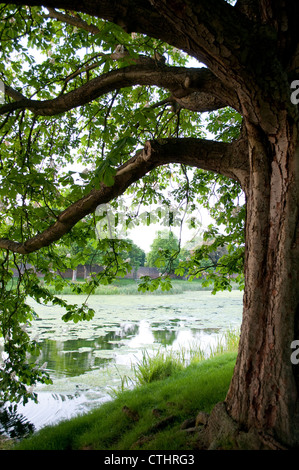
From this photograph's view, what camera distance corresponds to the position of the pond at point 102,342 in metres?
5.45

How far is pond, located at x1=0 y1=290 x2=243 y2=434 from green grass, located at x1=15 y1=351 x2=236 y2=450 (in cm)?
135

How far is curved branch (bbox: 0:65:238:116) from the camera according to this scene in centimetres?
246

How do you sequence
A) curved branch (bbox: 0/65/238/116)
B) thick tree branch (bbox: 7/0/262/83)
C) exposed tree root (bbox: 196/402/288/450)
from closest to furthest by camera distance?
thick tree branch (bbox: 7/0/262/83), exposed tree root (bbox: 196/402/288/450), curved branch (bbox: 0/65/238/116)

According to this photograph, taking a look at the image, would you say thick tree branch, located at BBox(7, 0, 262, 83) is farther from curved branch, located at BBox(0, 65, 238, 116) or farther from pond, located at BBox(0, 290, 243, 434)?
pond, located at BBox(0, 290, 243, 434)

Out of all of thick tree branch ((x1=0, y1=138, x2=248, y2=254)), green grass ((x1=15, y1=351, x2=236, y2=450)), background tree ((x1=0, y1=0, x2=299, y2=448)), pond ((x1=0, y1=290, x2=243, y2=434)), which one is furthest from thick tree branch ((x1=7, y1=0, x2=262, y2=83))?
pond ((x1=0, y1=290, x2=243, y2=434))

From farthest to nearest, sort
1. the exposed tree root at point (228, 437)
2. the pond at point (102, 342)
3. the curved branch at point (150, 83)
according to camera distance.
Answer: the pond at point (102, 342)
the curved branch at point (150, 83)
the exposed tree root at point (228, 437)

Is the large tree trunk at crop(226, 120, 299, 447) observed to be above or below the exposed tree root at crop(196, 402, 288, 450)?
above

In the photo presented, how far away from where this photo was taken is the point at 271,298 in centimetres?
206

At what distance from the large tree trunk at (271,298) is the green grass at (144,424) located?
646 millimetres

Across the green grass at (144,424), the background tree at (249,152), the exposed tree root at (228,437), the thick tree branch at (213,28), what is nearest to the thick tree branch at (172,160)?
the background tree at (249,152)

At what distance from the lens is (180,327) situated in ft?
34.3

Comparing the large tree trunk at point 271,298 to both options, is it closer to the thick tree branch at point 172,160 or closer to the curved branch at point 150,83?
the thick tree branch at point 172,160

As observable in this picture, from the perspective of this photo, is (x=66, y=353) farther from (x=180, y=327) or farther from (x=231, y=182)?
(x=231, y=182)
